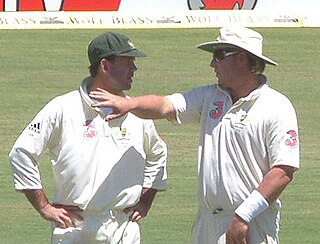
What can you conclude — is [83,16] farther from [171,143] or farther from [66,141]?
[66,141]

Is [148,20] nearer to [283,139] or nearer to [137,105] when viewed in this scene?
[137,105]

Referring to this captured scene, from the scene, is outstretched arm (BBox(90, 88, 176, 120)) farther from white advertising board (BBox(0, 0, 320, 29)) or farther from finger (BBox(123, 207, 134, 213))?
white advertising board (BBox(0, 0, 320, 29))

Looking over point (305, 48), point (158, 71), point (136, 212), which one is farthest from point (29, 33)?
point (136, 212)

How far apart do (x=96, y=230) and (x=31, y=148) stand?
0.59 meters

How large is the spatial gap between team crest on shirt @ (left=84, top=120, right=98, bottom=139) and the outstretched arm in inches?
5.1

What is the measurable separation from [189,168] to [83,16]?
7049 millimetres

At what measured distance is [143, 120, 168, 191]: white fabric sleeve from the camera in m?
7.13

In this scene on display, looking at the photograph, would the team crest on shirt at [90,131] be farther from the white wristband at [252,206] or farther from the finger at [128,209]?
the white wristband at [252,206]

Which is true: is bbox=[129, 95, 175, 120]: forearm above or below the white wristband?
above

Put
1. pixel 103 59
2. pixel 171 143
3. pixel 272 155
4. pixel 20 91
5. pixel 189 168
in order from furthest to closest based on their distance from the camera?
pixel 20 91
pixel 171 143
pixel 189 168
pixel 103 59
pixel 272 155

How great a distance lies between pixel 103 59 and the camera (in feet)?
22.9

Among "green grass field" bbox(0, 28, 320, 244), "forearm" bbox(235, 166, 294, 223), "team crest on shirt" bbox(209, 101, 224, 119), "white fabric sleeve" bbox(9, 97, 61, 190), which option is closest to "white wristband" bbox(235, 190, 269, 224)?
"forearm" bbox(235, 166, 294, 223)

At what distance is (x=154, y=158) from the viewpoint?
7270 mm

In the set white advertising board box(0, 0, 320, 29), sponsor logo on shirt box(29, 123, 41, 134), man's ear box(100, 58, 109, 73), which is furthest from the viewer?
white advertising board box(0, 0, 320, 29)
